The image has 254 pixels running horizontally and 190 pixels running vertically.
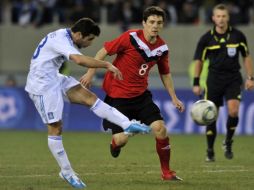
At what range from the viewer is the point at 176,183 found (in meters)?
9.98

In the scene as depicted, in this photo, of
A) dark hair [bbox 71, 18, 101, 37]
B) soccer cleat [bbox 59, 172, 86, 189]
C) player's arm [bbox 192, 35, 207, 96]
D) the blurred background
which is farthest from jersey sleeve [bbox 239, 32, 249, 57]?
the blurred background

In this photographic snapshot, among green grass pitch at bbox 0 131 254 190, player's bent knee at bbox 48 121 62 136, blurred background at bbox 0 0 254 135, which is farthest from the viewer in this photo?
blurred background at bbox 0 0 254 135

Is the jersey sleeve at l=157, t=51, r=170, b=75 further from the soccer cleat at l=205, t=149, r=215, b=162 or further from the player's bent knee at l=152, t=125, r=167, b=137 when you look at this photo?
the soccer cleat at l=205, t=149, r=215, b=162

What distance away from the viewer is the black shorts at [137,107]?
1062 centimetres

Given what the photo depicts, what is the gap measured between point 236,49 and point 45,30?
1592cm

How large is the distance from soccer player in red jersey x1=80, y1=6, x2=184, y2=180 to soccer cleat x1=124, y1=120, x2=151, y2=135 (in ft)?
3.65

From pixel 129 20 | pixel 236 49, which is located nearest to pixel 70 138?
pixel 236 49

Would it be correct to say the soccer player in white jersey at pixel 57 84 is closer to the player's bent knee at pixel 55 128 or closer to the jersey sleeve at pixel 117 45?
the player's bent knee at pixel 55 128

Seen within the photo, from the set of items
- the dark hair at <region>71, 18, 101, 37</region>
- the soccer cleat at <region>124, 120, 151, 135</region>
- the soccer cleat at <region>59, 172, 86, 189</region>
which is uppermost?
the dark hair at <region>71, 18, 101, 37</region>

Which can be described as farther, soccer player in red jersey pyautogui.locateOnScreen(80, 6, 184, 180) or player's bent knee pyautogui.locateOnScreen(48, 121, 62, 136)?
soccer player in red jersey pyautogui.locateOnScreen(80, 6, 184, 180)

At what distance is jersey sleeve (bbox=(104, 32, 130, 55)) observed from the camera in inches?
415

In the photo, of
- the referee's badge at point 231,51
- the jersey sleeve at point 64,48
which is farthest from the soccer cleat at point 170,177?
the referee's badge at point 231,51

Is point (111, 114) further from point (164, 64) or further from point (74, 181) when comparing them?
point (164, 64)

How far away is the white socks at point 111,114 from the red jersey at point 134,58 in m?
1.02
